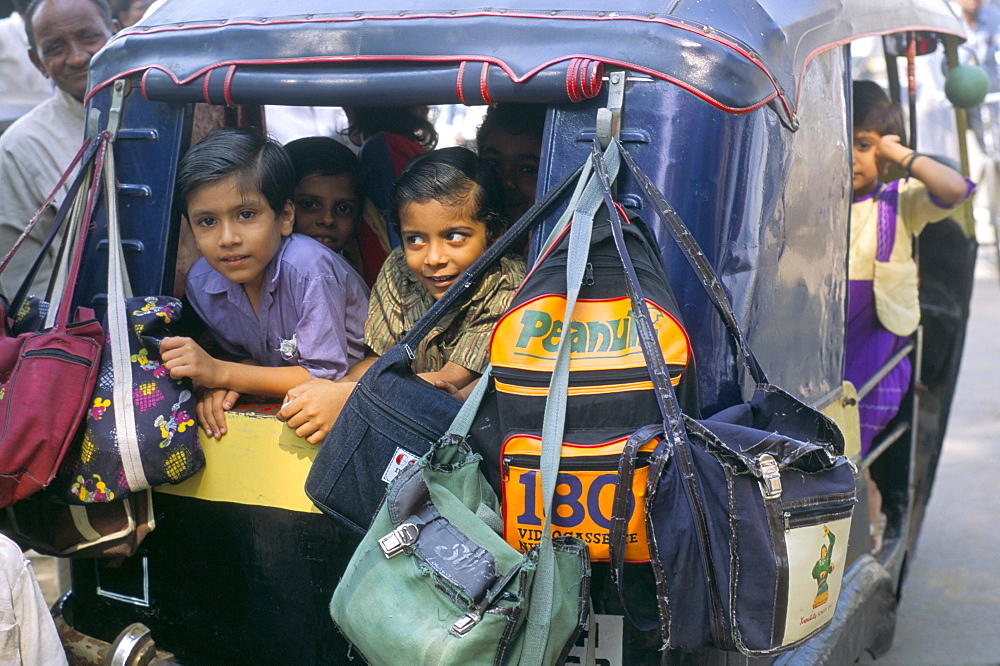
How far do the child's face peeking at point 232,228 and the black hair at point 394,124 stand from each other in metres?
1.12

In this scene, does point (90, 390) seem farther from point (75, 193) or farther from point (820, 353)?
point (820, 353)

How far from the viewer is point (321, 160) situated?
2910 mm

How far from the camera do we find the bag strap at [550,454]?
162 centimetres

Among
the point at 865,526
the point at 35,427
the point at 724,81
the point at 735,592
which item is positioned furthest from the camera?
the point at 865,526

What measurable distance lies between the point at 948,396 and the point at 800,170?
2.37m

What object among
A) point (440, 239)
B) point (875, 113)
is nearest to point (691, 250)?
point (440, 239)

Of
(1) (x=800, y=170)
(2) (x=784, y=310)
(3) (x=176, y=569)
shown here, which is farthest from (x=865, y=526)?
(3) (x=176, y=569)

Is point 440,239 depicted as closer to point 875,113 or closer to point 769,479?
point 769,479

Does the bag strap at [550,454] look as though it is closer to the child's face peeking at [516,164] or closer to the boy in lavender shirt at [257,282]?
the boy in lavender shirt at [257,282]

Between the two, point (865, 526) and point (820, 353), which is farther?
point (865, 526)

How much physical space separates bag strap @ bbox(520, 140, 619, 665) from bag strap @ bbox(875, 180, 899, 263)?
2.12m

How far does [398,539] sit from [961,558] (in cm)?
388

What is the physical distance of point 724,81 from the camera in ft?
5.96

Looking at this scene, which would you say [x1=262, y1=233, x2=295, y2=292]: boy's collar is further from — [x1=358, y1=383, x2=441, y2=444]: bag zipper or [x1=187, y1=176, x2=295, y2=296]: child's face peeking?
[x1=358, y1=383, x2=441, y2=444]: bag zipper
